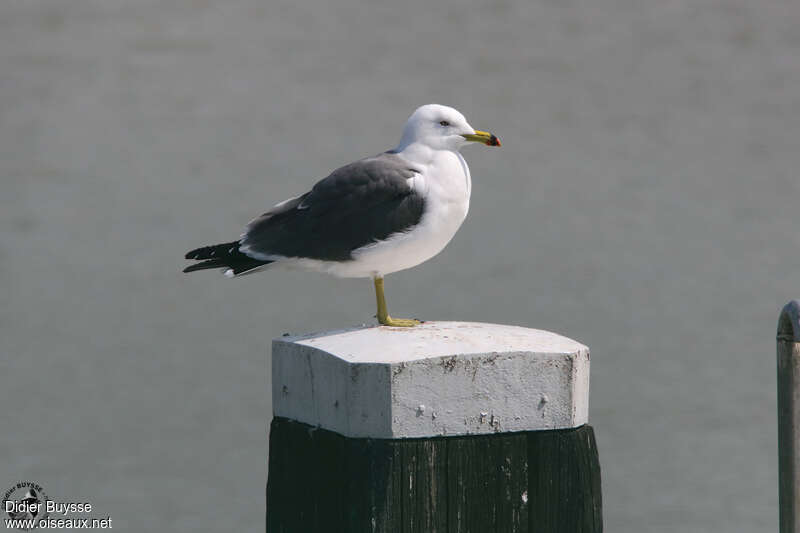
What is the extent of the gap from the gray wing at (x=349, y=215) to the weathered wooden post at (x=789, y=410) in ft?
4.51

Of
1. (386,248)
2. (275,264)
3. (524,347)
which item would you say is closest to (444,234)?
(386,248)

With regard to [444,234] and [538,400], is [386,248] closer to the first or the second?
[444,234]

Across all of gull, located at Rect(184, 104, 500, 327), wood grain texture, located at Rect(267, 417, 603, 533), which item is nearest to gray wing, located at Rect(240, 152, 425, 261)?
gull, located at Rect(184, 104, 500, 327)

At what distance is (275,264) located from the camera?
4586 mm

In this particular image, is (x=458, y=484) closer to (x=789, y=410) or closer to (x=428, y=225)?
(x=789, y=410)

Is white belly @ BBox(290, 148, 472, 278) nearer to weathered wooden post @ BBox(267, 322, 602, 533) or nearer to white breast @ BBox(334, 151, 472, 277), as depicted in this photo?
white breast @ BBox(334, 151, 472, 277)

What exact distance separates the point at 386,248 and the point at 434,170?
1.16ft

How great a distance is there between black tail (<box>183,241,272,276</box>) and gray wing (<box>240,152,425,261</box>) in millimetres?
35

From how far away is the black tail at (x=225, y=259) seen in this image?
4570mm

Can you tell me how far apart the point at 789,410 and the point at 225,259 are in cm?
212

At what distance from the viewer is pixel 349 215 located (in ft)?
14.8

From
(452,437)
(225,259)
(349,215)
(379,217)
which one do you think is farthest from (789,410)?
(225,259)

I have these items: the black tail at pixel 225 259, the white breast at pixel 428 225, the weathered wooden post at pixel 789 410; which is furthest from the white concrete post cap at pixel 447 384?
the black tail at pixel 225 259

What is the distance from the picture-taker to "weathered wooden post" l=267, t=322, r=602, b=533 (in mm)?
3188
